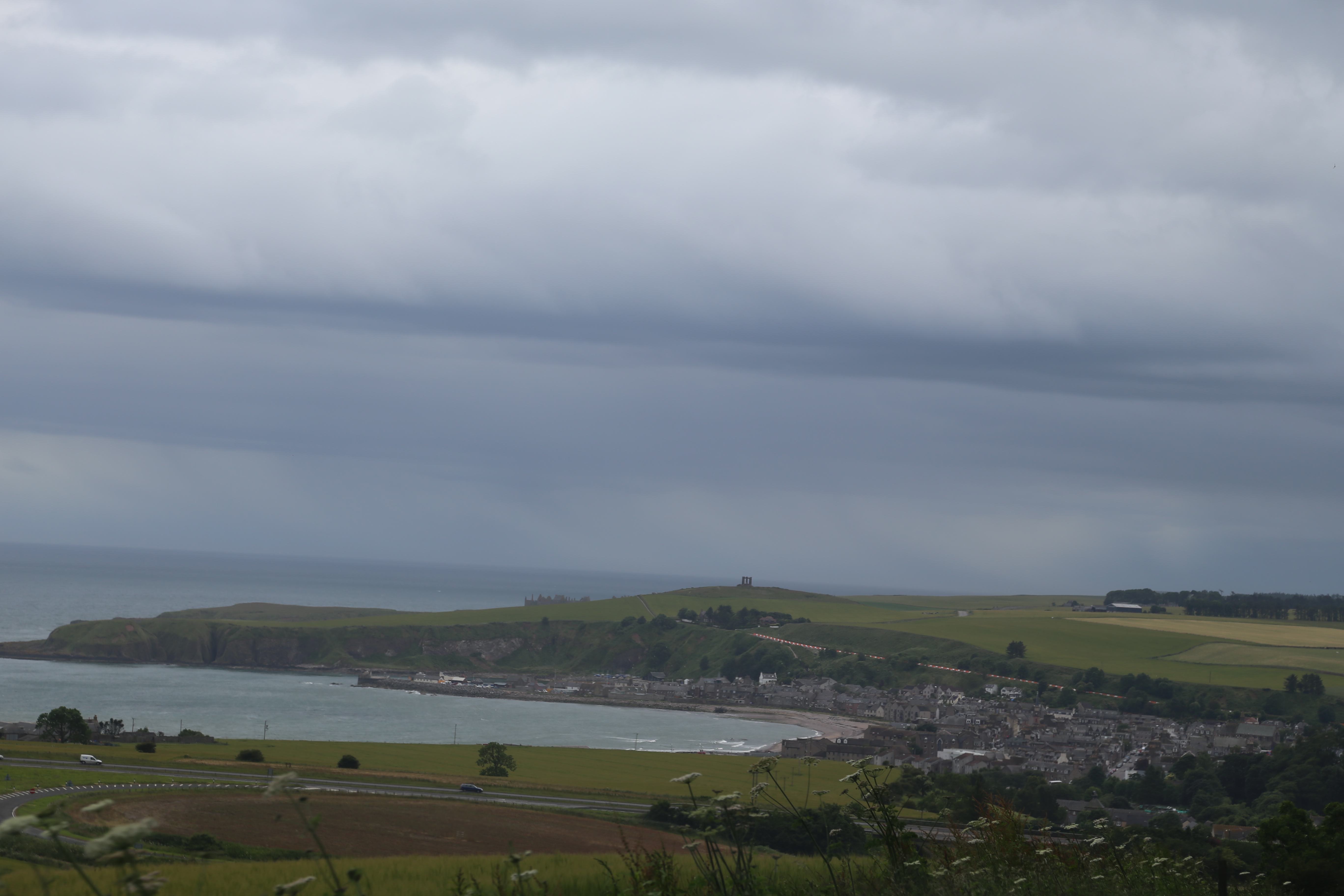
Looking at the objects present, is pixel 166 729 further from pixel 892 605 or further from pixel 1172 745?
pixel 892 605

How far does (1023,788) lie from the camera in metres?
46.1

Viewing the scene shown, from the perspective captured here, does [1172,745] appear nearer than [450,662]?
Yes

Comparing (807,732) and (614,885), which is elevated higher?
(614,885)

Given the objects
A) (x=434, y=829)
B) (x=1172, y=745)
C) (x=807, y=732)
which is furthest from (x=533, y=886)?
(x=807, y=732)

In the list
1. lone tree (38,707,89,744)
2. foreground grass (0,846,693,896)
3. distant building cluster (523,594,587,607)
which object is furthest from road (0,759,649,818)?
distant building cluster (523,594,587,607)

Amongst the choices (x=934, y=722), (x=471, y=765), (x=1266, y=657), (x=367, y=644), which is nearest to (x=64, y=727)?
(x=471, y=765)

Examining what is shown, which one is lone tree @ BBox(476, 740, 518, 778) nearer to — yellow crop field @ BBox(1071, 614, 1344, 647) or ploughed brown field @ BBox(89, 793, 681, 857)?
ploughed brown field @ BBox(89, 793, 681, 857)

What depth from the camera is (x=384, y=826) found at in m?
20.3

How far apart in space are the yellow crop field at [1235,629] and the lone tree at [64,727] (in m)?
110

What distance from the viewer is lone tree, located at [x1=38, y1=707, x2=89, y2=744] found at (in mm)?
47344

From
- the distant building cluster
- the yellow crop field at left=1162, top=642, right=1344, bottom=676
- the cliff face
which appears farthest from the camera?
the distant building cluster

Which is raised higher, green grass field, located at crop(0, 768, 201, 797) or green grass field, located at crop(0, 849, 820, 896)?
green grass field, located at crop(0, 849, 820, 896)

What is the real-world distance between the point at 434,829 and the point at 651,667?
114m

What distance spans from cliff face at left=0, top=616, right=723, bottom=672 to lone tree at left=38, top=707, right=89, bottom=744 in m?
77.5
